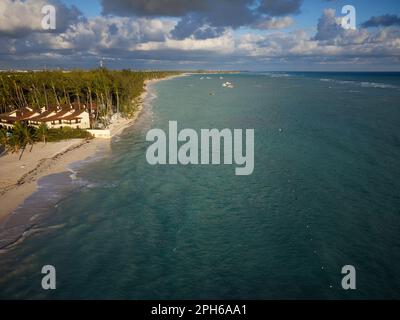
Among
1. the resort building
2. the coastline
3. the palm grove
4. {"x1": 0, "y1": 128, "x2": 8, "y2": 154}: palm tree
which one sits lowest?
the coastline

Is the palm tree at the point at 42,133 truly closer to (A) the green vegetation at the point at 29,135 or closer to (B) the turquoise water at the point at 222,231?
(A) the green vegetation at the point at 29,135

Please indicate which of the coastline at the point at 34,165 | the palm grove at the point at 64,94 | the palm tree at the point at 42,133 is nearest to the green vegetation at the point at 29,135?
the palm tree at the point at 42,133

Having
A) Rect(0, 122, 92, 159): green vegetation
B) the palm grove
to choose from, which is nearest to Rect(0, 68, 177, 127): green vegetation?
the palm grove

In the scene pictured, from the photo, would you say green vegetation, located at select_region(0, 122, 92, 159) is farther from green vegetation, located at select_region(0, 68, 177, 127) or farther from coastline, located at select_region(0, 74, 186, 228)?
green vegetation, located at select_region(0, 68, 177, 127)

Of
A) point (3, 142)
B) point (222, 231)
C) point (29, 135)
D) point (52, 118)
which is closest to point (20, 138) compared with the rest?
point (29, 135)
